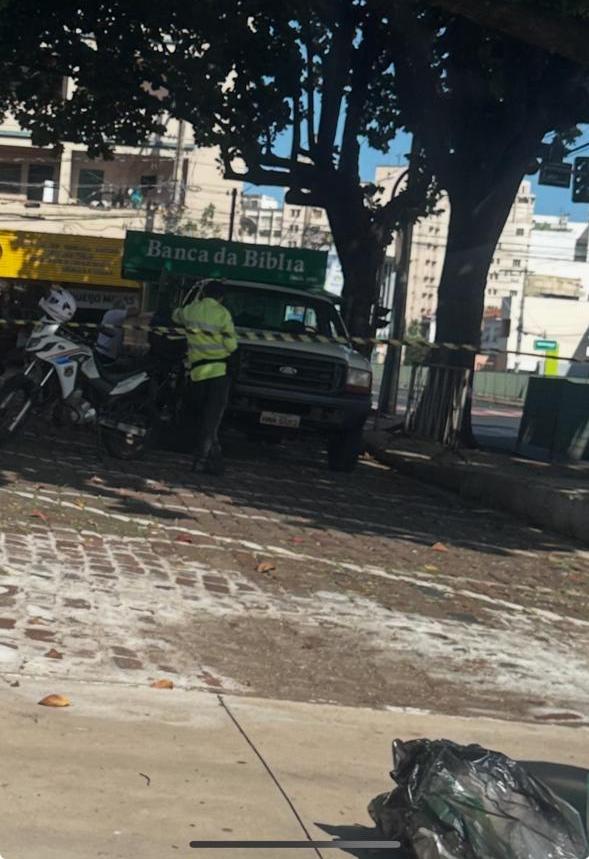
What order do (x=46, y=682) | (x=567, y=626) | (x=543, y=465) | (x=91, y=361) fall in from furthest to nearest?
1. (x=543, y=465)
2. (x=91, y=361)
3. (x=567, y=626)
4. (x=46, y=682)

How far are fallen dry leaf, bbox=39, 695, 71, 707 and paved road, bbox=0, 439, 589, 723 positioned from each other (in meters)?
0.24

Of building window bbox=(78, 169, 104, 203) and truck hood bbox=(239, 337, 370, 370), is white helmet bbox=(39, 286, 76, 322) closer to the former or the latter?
truck hood bbox=(239, 337, 370, 370)

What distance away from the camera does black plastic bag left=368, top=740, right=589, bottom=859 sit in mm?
4039

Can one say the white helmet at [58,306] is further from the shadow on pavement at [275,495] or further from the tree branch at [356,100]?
the tree branch at [356,100]

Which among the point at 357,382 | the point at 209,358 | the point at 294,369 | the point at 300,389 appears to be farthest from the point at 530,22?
the point at 300,389

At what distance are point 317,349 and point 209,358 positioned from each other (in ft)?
6.72

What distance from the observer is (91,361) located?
12.9 m

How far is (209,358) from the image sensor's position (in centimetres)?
1326

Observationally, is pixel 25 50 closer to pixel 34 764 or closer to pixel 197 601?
pixel 197 601

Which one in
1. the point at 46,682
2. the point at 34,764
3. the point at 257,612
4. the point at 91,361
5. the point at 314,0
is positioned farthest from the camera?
the point at 314,0

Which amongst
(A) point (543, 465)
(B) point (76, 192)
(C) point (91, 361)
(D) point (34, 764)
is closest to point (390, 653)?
(D) point (34, 764)

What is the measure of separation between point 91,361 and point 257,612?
19.1ft

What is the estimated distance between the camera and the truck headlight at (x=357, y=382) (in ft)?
49.0

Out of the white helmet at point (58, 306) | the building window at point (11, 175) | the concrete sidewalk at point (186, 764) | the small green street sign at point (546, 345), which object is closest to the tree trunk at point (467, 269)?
the white helmet at point (58, 306)
